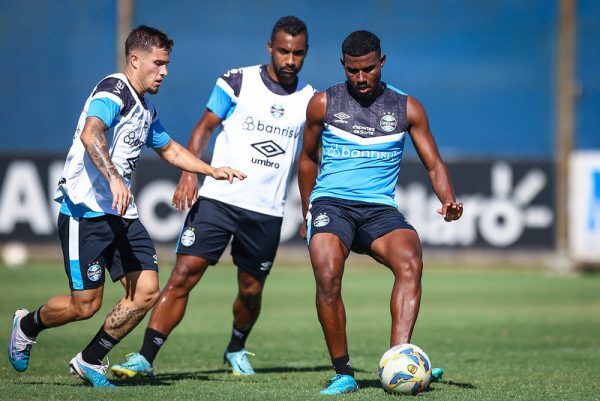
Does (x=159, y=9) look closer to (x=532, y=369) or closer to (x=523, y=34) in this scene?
(x=523, y=34)

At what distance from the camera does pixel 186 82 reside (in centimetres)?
2442

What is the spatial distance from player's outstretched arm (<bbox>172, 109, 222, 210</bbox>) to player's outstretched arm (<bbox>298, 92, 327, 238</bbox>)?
100cm

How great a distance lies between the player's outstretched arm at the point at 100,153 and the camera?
7.06m

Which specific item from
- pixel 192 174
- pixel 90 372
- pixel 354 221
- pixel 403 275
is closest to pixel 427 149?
pixel 354 221

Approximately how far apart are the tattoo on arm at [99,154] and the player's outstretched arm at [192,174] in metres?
1.41

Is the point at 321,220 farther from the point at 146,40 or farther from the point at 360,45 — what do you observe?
the point at 146,40

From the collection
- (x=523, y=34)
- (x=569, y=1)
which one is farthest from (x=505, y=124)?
(x=569, y=1)

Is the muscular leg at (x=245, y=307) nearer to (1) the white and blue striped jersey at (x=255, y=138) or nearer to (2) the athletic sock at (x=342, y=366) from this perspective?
(1) the white and blue striped jersey at (x=255, y=138)

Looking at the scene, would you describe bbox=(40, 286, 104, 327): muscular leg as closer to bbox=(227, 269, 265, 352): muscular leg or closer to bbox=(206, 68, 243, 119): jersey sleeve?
bbox=(227, 269, 265, 352): muscular leg

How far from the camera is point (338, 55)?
984 inches

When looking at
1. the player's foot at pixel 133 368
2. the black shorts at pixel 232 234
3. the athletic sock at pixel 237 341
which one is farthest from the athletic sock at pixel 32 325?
the athletic sock at pixel 237 341

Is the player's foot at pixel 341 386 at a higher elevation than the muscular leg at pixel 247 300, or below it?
below

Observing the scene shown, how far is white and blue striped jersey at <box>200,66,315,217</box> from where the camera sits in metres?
8.90

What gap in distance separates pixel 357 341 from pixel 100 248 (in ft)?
12.8
